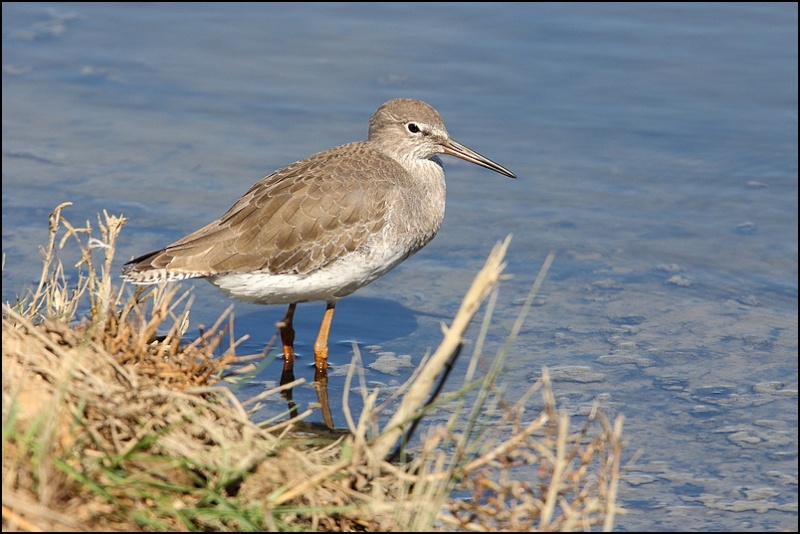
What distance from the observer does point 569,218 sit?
9.29 meters

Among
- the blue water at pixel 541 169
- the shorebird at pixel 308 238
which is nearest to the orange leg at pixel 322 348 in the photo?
the shorebird at pixel 308 238

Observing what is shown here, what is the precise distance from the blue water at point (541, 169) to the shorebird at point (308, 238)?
26.5 inches

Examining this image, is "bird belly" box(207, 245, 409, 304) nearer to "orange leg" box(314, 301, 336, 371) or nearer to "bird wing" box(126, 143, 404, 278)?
"bird wing" box(126, 143, 404, 278)

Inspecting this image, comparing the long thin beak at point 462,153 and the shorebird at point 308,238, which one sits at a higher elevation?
the long thin beak at point 462,153

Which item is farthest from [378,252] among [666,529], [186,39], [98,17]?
[98,17]

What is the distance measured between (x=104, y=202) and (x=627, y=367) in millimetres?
4745

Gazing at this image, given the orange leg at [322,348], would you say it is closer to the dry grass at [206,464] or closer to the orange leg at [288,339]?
the orange leg at [288,339]

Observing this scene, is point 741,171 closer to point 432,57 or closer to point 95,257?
point 432,57

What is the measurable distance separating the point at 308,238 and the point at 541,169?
4.08 meters

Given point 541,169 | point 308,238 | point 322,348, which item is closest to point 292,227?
point 308,238

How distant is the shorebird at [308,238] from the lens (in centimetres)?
636

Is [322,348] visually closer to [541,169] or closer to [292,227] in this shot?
[292,227]

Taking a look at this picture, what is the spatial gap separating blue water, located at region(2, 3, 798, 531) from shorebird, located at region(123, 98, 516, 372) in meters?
0.67

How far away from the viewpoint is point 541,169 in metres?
10.0
